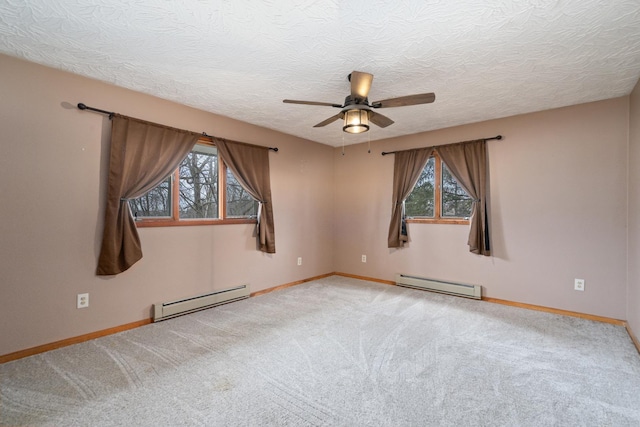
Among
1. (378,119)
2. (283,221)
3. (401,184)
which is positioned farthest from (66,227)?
(401,184)

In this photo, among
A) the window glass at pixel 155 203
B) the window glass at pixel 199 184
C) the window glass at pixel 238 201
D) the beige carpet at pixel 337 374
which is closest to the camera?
the beige carpet at pixel 337 374

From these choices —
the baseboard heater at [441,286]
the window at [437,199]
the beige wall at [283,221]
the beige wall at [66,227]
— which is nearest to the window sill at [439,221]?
the window at [437,199]

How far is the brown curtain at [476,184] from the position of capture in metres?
3.92

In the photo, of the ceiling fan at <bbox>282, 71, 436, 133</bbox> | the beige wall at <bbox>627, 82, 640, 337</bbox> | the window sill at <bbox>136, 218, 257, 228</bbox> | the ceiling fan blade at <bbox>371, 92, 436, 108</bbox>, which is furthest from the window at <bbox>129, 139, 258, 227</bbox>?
the beige wall at <bbox>627, 82, 640, 337</bbox>

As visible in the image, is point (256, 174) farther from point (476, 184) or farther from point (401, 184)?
point (476, 184)

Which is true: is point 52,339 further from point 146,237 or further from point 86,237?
point 146,237

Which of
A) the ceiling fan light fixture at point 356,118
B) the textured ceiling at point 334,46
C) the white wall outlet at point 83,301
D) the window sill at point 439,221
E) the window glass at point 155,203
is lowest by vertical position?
the white wall outlet at point 83,301

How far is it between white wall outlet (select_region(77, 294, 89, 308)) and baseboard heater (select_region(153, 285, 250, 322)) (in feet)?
1.94

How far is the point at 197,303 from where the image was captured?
11.6ft

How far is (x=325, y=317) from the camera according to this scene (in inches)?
133

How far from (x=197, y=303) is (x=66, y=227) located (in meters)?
1.48

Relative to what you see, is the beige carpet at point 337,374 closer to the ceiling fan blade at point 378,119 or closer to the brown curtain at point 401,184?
the brown curtain at point 401,184

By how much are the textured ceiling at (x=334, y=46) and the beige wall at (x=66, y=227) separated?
0.67ft

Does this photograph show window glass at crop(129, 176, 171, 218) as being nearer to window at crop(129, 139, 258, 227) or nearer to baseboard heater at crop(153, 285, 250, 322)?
window at crop(129, 139, 258, 227)
